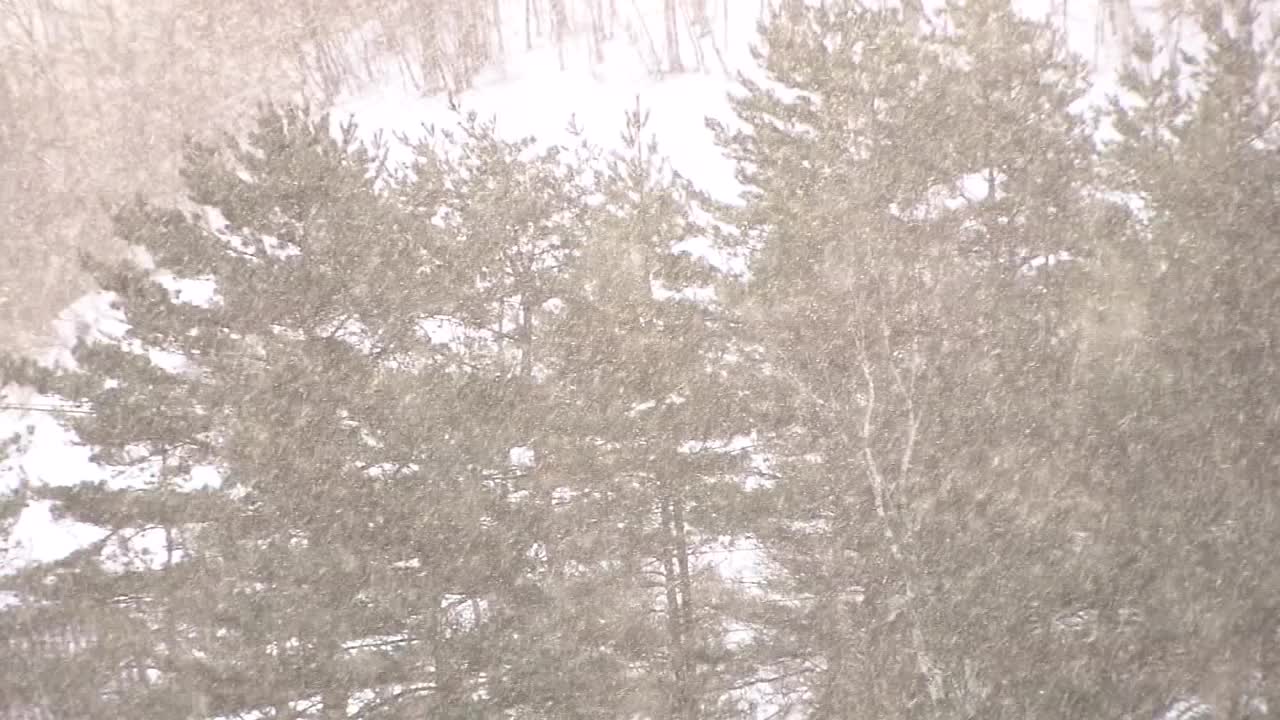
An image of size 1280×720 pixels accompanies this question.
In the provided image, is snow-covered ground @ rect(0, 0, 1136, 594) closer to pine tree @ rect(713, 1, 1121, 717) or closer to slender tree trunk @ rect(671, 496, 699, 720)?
pine tree @ rect(713, 1, 1121, 717)

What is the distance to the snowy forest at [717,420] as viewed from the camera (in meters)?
10.3

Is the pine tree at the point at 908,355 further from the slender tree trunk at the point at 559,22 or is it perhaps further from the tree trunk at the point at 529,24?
the tree trunk at the point at 529,24

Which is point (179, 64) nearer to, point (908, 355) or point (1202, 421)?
point (908, 355)

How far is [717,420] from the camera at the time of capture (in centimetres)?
1320

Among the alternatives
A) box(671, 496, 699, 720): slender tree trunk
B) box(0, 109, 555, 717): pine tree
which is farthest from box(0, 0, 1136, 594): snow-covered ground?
box(0, 109, 555, 717): pine tree

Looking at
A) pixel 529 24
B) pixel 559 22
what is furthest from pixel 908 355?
pixel 529 24

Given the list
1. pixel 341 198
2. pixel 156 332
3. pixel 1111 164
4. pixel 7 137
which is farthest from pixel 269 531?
pixel 7 137

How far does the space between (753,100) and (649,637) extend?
7.01 meters

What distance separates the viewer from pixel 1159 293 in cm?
1209

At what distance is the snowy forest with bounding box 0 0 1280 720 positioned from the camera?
33.8 feet

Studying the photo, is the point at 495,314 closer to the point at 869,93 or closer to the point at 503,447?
the point at 503,447

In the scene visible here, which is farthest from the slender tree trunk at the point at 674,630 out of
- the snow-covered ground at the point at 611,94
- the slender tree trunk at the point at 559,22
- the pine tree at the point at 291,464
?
the slender tree trunk at the point at 559,22

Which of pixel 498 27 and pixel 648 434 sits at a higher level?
pixel 498 27

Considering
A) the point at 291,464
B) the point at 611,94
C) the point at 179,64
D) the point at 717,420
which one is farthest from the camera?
the point at 611,94
